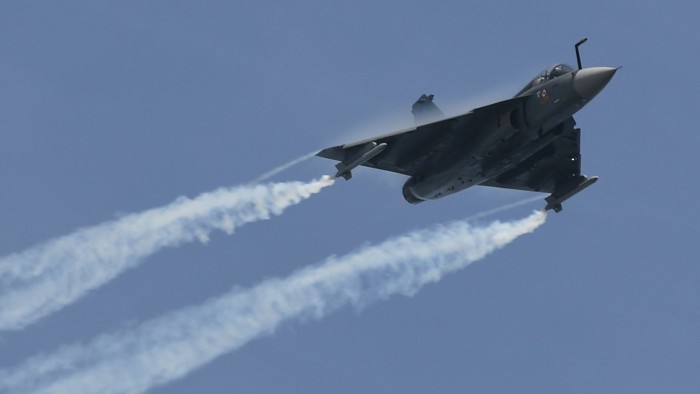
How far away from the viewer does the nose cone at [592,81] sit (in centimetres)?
5900

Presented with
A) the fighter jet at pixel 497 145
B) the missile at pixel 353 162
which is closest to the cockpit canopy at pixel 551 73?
the fighter jet at pixel 497 145

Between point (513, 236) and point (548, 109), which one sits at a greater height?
point (548, 109)

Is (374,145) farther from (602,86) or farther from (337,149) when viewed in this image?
(602,86)

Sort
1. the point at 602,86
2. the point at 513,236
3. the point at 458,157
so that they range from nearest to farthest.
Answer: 1. the point at 602,86
2. the point at 458,157
3. the point at 513,236

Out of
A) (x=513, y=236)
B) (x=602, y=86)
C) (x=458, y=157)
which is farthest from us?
(x=513, y=236)

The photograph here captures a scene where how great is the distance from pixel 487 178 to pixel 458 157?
5.51 ft

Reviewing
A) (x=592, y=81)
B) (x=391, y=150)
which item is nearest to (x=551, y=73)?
(x=592, y=81)

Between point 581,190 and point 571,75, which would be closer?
point 571,75

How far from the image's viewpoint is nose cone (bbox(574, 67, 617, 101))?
59.0 m

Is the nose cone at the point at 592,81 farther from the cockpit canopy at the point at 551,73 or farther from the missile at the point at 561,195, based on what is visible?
the missile at the point at 561,195

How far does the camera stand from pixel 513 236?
68.0 m

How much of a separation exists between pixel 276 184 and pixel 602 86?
14439mm

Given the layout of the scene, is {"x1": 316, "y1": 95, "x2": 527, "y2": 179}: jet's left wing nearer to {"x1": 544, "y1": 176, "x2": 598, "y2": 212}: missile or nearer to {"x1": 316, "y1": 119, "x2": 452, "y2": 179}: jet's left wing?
{"x1": 316, "y1": 119, "x2": 452, "y2": 179}: jet's left wing

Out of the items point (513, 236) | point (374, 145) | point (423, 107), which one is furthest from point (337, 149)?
point (513, 236)
